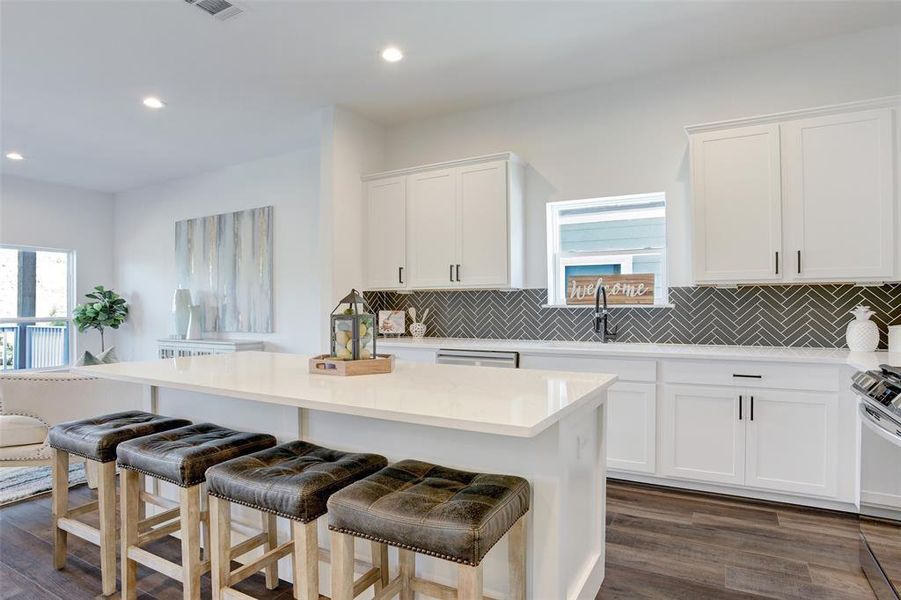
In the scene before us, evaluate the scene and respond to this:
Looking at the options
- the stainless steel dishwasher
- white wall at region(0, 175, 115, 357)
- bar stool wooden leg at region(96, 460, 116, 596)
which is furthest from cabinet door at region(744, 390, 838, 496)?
white wall at region(0, 175, 115, 357)

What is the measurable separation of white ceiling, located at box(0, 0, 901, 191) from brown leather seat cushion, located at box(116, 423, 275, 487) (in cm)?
224

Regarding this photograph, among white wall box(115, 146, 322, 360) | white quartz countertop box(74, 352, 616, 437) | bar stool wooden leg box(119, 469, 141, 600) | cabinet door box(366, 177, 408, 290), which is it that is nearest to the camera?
white quartz countertop box(74, 352, 616, 437)

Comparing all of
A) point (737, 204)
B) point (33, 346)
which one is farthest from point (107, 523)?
point (33, 346)

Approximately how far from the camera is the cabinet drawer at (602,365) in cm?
317

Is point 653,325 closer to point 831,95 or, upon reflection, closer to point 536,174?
point 536,174

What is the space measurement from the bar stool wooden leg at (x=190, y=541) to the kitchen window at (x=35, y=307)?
5990 mm

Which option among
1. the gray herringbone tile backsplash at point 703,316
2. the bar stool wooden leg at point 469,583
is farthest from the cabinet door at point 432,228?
the bar stool wooden leg at point 469,583

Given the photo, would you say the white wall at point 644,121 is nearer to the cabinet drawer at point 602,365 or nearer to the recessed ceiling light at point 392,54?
the cabinet drawer at point 602,365

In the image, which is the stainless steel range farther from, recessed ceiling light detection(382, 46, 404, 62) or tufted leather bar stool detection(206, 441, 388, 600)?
recessed ceiling light detection(382, 46, 404, 62)

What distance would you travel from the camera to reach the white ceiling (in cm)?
283

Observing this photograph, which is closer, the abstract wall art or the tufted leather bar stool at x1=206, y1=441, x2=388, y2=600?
the tufted leather bar stool at x1=206, y1=441, x2=388, y2=600

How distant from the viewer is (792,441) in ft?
9.34

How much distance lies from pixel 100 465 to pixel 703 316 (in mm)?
3564

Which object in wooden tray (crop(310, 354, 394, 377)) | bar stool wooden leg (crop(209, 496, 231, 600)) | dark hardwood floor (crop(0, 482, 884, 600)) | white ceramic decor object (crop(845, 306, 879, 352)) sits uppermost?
white ceramic decor object (crop(845, 306, 879, 352))
